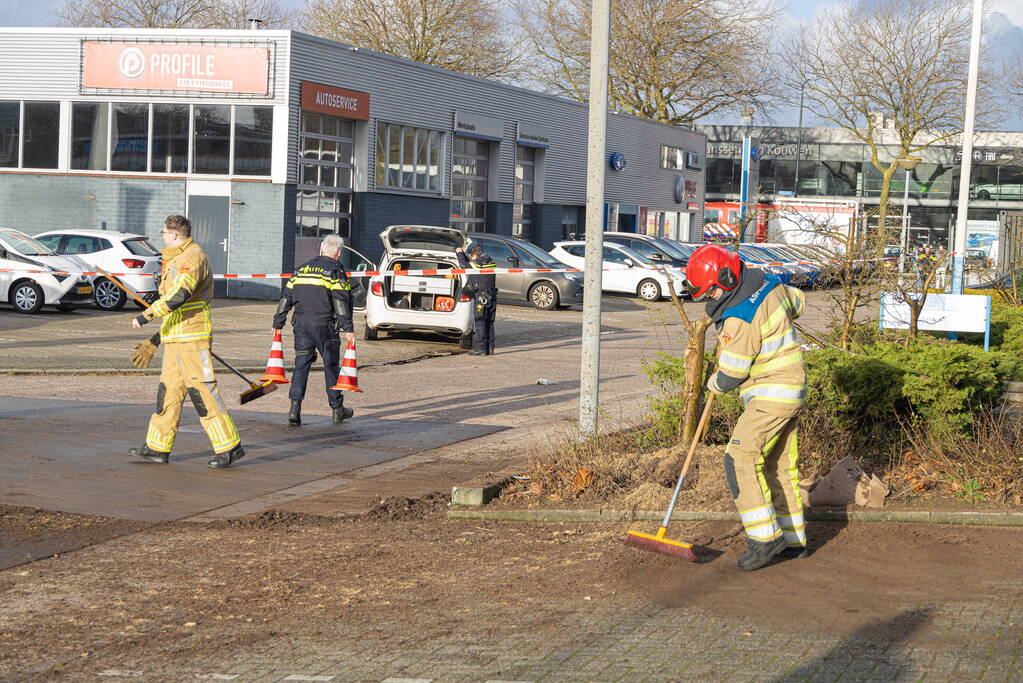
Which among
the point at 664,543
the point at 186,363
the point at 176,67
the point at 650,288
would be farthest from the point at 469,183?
the point at 664,543

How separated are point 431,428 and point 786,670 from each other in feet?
23.7

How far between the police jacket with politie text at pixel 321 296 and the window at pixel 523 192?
27264mm

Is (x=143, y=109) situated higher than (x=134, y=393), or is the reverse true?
(x=143, y=109)

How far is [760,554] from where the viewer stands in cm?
655

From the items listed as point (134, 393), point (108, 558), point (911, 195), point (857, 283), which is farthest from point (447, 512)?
point (911, 195)

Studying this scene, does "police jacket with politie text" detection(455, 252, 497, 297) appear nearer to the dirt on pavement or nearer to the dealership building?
the dealership building

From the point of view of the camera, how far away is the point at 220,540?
7.43 metres

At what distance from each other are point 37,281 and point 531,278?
33.4ft

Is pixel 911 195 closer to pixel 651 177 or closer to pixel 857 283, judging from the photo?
pixel 651 177

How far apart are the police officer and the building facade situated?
62.6m

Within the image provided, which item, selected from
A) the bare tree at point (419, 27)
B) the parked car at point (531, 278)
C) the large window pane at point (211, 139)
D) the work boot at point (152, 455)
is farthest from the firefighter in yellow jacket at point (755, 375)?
the bare tree at point (419, 27)

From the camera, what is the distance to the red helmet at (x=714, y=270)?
6523 mm

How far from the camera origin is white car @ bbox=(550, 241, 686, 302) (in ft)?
103

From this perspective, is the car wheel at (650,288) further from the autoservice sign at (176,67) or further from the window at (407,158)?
the autoservice sign at (176,67)
